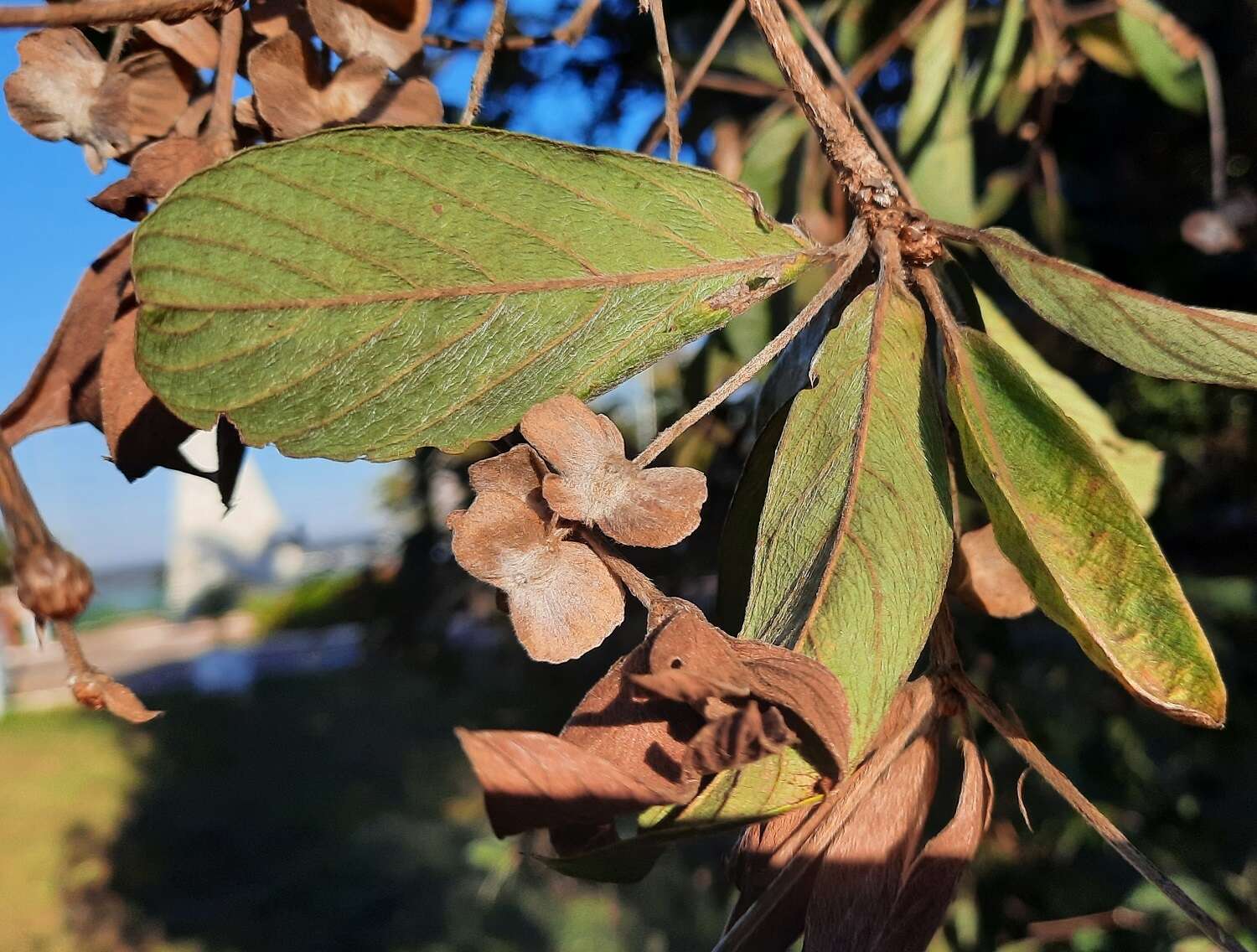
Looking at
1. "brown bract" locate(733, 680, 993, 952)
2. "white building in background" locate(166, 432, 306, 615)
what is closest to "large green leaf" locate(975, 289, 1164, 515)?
"brown bract" locate(733, 680, 993, 952)

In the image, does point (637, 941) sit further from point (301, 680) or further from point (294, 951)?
point (301, 680)

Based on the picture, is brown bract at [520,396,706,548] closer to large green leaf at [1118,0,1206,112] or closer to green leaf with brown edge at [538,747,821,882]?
green leaf with brown edge at [538,747,821,882]

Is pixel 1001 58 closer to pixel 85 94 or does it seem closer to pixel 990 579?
pixel 990 579

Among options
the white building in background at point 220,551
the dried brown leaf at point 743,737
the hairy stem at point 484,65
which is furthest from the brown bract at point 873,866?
the white building in background at point 220,551

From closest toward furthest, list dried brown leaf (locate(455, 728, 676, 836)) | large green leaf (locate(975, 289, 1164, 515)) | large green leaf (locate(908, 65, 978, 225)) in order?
1. dried brown leaf (locate(455, 728, 676, 836))
2. large green leaf (locate(975, 289, 1164, 515))
3. large green leaf (locate(908, 65, 978, 225))

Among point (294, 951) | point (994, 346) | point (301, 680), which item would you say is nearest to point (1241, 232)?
point (994, 346)

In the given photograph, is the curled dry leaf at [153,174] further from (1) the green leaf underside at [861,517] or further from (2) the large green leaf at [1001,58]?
(2) the large green leaf at [1001,58]
